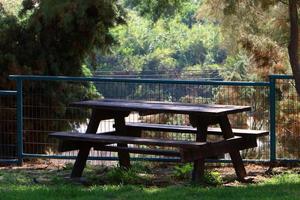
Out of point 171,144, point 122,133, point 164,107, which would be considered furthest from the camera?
point 122,133

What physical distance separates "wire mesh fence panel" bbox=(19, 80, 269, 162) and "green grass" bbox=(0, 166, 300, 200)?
2.09 m

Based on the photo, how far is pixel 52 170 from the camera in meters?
12.2

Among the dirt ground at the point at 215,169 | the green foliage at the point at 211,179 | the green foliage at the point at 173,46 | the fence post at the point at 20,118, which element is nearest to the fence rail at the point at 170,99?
the fence post at the point at 20,118

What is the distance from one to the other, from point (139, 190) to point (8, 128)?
544 centimetres

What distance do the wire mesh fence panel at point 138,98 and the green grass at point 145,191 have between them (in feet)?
6.86

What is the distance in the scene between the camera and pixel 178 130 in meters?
11.3

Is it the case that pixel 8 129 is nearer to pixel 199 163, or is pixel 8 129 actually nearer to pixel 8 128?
pixel 8 128

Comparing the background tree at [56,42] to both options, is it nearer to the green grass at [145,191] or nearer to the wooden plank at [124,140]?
the wooden plank at [124,140]

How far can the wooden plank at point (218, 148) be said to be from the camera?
9.90m

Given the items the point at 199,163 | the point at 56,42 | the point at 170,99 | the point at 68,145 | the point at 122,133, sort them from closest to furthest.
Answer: the point at 199,163 < the point at 68,145 < the point at 122,133 < the point at 170,99 < the point at 56,42

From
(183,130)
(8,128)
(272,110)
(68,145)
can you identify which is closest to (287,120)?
(272,110)

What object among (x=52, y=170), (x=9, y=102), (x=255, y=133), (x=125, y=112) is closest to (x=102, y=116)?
(x=125, y=112)

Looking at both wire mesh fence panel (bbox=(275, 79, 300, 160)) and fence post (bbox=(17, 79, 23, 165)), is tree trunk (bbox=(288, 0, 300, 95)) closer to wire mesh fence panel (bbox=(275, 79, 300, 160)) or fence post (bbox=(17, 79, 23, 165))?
wire mesh fence panel (bbox=(275, 79, 300, 160))

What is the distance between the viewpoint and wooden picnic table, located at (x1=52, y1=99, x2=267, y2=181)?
10.0 meters
